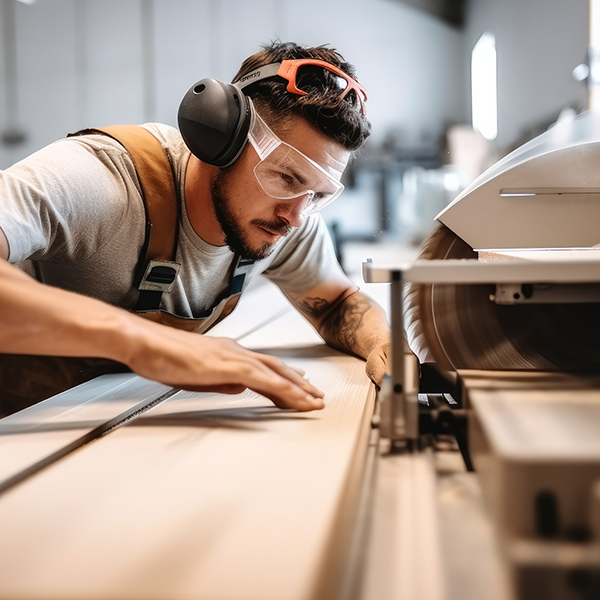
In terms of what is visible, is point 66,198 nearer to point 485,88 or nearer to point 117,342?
point 117,342

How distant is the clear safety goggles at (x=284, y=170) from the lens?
1336 mm

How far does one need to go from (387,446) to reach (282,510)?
26cm

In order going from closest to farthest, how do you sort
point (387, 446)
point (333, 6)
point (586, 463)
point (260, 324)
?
1. point (586, 463)
2. point (387, 446)
3. point (260, 324)
4. point (333, 6)

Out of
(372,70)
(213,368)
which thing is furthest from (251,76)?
(372,70)

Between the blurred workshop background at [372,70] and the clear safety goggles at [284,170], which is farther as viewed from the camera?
the blurred workshop background at [372,70]

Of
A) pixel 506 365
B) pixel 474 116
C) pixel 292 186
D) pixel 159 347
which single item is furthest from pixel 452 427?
pixel 474 116

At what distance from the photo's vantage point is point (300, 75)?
1.37 meters

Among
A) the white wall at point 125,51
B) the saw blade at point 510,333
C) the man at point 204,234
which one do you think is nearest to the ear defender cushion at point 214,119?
the man at point 204,234

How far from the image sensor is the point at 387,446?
0.80 m

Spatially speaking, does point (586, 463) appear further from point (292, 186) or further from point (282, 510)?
point (292, 186)

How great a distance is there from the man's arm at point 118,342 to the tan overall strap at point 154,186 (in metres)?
0.49

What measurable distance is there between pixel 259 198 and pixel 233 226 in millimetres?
100

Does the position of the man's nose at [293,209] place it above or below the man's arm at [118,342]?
above

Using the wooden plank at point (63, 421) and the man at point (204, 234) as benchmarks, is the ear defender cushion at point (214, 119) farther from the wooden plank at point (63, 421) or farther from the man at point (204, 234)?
the wooden plank at point (63, 421)
